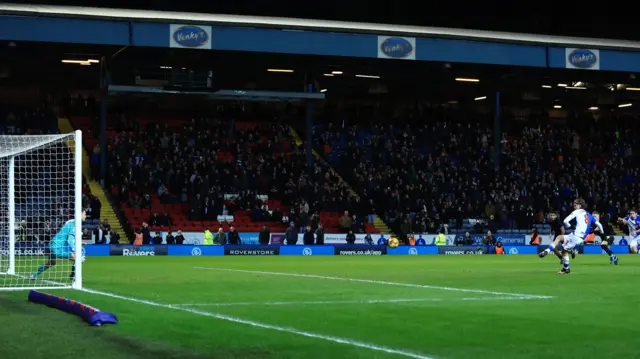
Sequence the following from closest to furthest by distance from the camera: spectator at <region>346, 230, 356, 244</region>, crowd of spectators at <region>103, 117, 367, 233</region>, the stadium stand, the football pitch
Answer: the football pitch → the stadium stand → spectator at <region>346, 230, 356, 244</region> → crowd of spectators at <region>103, 117, 367, 233</region>

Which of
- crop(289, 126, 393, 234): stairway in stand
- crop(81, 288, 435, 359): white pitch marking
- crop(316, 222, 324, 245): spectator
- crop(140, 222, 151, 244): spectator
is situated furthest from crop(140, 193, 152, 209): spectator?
crop(81, 288, 435, 359): white pitch marking

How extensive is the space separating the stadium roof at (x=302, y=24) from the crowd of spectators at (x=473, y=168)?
28.2 ft

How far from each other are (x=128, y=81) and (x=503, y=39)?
64.3 feet

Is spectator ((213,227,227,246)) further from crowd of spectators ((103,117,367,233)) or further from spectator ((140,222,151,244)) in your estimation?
spectator ((140,222,151,244))

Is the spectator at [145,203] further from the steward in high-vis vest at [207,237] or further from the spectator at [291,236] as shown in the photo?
the spectator at [291,236]

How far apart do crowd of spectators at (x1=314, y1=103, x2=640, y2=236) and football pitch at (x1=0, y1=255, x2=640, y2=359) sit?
1126 inches

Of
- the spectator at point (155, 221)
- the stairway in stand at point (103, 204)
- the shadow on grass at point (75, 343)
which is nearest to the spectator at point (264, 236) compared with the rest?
the spectator at point (155, 221)

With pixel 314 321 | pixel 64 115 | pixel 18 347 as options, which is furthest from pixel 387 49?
pixel 18 347

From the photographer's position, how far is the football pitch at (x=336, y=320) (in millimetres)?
9812

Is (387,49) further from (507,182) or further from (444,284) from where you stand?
(444,284)

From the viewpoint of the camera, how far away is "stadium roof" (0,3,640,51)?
4081cm

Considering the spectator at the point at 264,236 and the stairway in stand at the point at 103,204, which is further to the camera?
the stairway in stand at the point at 103,204

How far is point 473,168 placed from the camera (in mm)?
54562

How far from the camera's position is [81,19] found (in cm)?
4138
